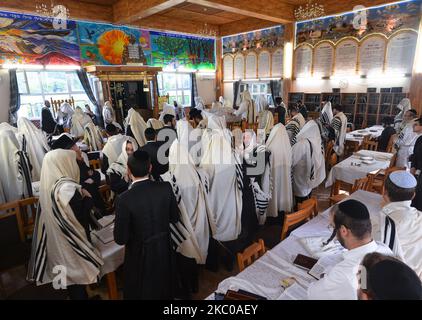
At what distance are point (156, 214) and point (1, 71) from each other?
10749 millimetres

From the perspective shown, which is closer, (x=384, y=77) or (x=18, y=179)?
(x=18, y=179)

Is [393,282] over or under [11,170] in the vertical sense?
over

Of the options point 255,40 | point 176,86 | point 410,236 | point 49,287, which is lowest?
point 49,287

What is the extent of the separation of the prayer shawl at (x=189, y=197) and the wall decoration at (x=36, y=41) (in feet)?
33.0

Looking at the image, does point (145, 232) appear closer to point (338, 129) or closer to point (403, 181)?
point (403, 181)

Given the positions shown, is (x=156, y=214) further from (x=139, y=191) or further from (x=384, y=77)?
(x=384, y=77)

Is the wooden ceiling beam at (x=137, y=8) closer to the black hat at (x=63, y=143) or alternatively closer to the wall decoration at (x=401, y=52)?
the black hat at (x=63, y=143)

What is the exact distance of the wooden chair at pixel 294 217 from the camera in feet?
8.98

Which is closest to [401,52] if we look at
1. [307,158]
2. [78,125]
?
[307,158]

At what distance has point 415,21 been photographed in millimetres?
9461

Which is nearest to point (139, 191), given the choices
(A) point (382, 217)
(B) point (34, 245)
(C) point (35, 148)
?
(B) point (34, 245)

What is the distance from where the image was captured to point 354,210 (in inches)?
65.0

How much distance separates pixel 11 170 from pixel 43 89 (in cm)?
764

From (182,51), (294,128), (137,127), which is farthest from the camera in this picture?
(182,51)
